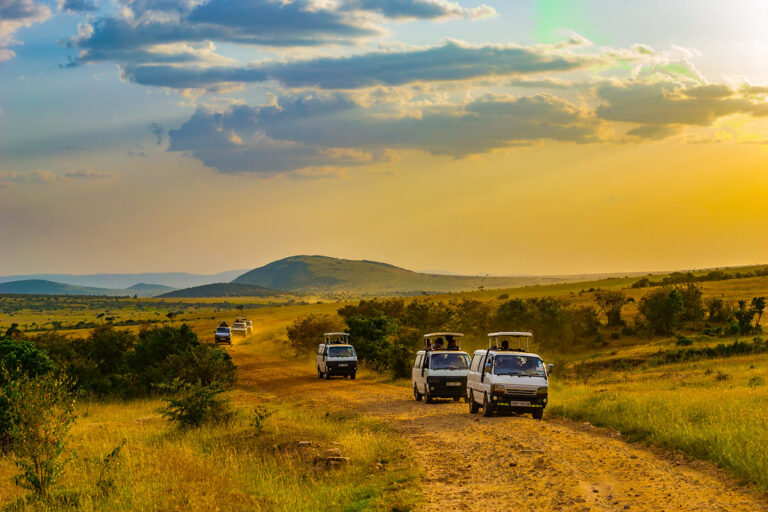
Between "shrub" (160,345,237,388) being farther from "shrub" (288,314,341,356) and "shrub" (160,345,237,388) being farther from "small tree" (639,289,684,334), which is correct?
"small tree" (639,289,684,334)

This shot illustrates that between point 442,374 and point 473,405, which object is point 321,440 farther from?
point 442,374

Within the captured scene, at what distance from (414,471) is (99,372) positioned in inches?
1049

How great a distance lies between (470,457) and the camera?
54.1 ft

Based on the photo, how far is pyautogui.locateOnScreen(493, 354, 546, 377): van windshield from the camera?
2300cm

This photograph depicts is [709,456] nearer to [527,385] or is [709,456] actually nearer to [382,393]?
[527,385]

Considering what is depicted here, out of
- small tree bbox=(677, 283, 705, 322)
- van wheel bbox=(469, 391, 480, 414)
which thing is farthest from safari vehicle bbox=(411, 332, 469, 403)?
small tree bbox=(677, 283, 705, 322)

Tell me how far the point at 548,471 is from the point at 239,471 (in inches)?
258

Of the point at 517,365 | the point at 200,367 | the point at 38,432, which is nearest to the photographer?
the point at 38,432

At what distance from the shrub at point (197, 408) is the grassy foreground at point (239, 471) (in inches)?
21.7

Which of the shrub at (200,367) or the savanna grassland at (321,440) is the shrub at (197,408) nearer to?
the savanna grassland at (321,440)

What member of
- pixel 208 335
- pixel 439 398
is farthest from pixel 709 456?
pixel 208 335

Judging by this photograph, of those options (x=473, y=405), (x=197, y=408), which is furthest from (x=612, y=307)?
(x=197, y=408)

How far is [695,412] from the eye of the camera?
1950 centimetres

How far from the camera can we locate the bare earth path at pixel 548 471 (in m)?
12.1
